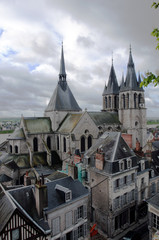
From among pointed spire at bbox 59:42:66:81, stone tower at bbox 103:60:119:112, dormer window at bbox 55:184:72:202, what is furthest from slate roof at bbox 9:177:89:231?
stone tower at bbox 103:60:119:112

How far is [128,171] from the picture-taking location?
18.5 meters

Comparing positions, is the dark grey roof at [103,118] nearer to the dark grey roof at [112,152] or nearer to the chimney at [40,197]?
the dark grey roof at [112,152]

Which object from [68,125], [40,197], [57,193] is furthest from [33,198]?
[68,125]

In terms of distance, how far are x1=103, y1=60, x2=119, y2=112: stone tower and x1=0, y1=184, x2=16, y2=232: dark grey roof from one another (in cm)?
3430

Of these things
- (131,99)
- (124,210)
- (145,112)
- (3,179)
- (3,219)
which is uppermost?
(131,99)

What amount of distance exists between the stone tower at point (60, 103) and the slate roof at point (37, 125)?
46.6 inches

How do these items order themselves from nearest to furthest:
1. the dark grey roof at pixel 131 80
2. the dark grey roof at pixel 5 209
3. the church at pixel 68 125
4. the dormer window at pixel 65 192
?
the dark grey roof at pixel 5 209 → the dormer window at pixel 65 192 → the church at pixel 68 125 → the dark grey roof at pixel 131 80

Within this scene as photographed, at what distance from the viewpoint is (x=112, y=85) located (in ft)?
142

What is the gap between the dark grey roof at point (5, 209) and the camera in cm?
1066

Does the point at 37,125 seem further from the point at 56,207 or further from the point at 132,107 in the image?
the point at 56,207

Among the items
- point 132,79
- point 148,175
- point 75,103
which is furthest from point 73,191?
point 132,79

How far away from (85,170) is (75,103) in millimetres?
19918

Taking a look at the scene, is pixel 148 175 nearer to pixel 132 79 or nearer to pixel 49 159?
pixel 49 159

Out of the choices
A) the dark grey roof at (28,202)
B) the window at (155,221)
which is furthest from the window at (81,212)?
the window at (155,221)
